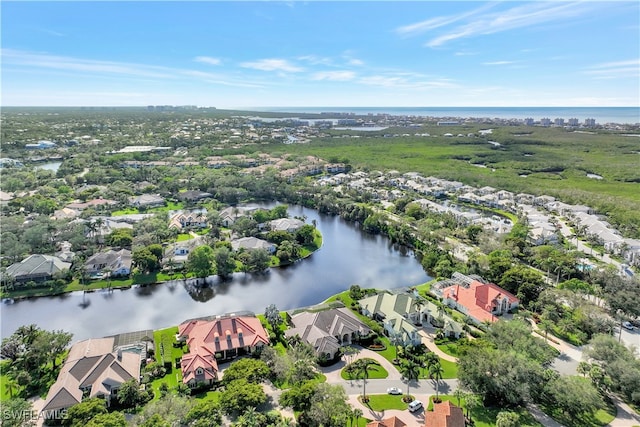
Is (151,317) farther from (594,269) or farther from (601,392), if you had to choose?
(594,269)

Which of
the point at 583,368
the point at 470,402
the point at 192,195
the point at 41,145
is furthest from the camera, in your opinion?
the point at 41,145

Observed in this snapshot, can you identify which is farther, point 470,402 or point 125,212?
point 125,212

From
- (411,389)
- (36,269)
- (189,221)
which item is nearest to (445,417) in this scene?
(411,389)

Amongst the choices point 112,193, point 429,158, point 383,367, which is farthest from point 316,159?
point 383,367

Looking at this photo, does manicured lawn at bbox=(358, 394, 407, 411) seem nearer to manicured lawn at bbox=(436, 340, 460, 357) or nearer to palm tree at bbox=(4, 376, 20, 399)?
manicured lawn at bbox=(436, 340, 460, 357)

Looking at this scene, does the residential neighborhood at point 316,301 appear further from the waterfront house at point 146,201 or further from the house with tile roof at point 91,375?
the waterfront house at point 146,201

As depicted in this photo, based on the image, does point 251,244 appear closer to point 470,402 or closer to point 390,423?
point 390,423

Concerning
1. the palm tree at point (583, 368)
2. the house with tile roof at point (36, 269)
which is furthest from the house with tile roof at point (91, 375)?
the palm tree at point (583, 368)
